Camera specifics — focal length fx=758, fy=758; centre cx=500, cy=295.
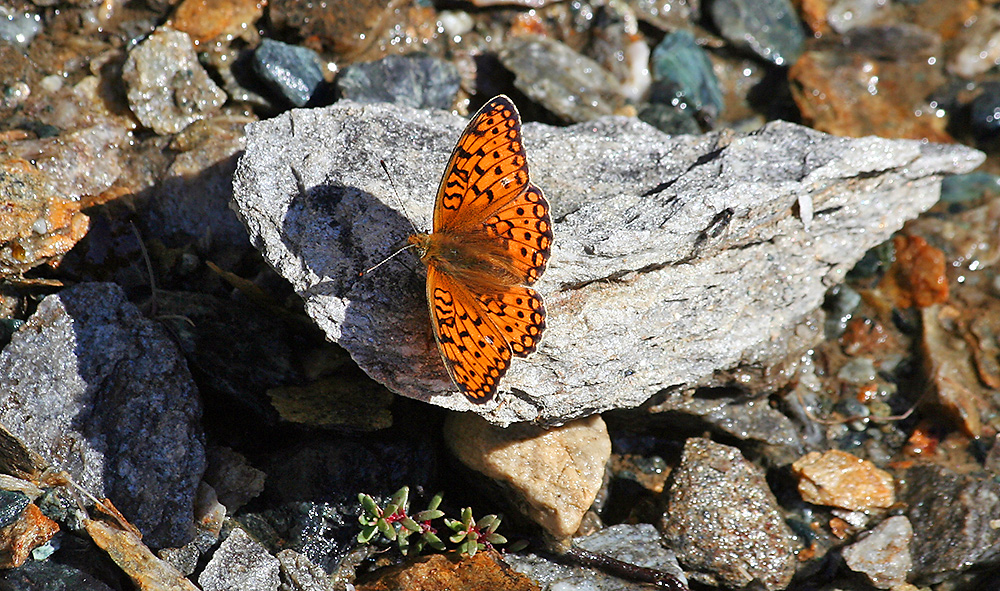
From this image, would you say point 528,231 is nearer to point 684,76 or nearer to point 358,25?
point 358,25

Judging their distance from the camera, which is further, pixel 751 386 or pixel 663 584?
pixel 751 386

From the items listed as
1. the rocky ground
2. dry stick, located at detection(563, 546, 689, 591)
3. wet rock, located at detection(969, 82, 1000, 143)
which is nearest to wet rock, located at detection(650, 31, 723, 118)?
the rocky ground

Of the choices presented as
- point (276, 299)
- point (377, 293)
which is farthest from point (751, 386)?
point (276, 299)

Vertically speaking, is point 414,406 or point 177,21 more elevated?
point 177,21

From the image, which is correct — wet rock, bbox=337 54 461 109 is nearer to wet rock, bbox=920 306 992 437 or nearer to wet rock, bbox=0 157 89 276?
wet rock, bbox=0 157 89 276

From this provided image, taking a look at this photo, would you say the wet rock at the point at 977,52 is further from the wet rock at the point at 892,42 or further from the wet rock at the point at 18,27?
the wet rock at the point at 18,27

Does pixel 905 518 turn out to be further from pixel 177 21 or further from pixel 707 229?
pixel 177 21
